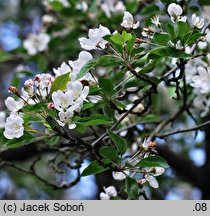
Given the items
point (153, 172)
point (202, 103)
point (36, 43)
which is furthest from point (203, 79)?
point (36, 43)

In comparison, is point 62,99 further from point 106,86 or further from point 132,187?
point 132,187

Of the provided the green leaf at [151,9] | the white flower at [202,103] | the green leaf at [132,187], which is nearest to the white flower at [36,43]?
the green leaf at [151,9]

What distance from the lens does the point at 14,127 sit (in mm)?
1018

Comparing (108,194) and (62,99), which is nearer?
(62,99)

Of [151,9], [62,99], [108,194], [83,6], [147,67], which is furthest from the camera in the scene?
[83,6]

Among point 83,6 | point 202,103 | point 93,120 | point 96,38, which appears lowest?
point 202,103

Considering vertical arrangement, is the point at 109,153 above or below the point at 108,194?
above

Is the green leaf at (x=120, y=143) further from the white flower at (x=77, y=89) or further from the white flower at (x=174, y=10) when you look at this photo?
the white flower at (x=174, y=10)

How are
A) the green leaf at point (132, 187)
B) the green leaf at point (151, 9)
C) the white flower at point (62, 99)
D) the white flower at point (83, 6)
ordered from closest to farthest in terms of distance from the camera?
the white flower at point (62, 99) < the green leaf at point (132, 187) < the green leaf at point (151, 9) < the white flower at point (83, 6)

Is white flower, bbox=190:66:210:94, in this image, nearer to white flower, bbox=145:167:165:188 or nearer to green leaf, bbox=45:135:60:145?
white flower, bbox=145:167:165:188

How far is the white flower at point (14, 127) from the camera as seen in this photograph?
1008 millimetres

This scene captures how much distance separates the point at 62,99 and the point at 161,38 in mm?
259

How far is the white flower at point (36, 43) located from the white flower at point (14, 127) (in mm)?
1107
